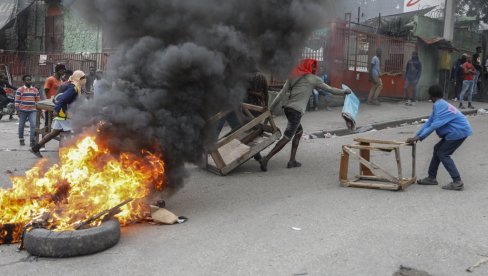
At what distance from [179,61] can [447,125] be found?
363 centimetres

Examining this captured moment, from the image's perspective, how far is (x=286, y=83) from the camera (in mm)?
7566

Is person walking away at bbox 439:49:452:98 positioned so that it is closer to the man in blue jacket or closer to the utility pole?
the utility pole

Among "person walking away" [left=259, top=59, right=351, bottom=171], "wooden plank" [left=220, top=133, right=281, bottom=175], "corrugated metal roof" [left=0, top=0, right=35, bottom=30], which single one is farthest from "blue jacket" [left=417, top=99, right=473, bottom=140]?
"corrugated metal roof" [left=0, top=0, right=35, bottom=30]

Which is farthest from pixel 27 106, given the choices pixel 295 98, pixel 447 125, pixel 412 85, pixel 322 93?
pixel 412 85

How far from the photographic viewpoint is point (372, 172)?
20.7 ft

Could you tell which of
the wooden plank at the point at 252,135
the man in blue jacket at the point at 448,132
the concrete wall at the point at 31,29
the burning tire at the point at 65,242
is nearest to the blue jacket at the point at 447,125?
the man in blue jacket at the point at 448,132

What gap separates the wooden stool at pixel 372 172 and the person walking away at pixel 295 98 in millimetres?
1180

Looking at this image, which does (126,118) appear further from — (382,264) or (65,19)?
(65,19)

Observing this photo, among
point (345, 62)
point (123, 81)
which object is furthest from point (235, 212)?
point (345, 62)

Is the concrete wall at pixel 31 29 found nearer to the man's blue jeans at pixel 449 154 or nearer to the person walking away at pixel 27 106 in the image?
the person walking away at pixel 27 106

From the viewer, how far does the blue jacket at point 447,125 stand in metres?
6.10

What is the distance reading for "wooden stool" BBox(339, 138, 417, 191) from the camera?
6.05 m

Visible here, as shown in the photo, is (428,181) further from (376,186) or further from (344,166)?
(344,166)

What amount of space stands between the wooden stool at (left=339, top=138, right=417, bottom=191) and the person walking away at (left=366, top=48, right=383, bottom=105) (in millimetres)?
9448
